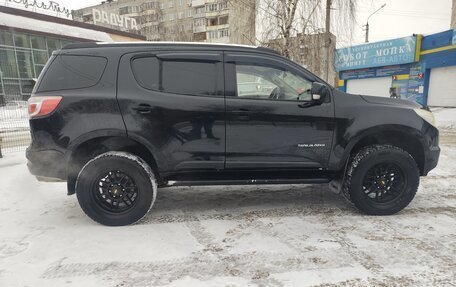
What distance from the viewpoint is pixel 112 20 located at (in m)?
39.8

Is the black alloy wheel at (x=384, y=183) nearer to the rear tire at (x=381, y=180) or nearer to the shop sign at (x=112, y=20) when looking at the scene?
the rear tire at (x=381, y=180)

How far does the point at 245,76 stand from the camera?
384 centimetres

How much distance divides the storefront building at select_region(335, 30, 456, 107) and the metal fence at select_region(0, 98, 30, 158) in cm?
1627

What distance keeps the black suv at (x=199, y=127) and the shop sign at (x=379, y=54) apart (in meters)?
20.0

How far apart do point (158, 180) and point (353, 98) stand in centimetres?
253

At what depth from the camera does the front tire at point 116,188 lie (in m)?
3.61

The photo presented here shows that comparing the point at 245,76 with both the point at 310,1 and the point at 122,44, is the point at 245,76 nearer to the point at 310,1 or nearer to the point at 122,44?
the point at 122,44

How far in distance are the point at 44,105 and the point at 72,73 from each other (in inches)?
18.0

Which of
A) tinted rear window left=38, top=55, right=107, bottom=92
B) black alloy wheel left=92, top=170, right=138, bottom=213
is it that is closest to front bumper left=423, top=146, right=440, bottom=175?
black alloy wheel left=92, top=170, right=138, bottom=213

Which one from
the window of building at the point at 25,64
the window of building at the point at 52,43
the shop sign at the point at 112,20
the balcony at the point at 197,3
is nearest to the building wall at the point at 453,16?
the window of building at the point at 52,43

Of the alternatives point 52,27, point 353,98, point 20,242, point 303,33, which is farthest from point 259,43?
point 52,27

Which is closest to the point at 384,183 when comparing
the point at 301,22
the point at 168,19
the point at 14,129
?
the point at 301,22

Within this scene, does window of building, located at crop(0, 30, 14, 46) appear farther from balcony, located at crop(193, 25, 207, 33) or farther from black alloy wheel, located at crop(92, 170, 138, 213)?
balcony, located at crop(193, 25, 207, 33)

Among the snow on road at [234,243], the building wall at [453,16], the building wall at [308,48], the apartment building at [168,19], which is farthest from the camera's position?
the apartment building at [168,19]
